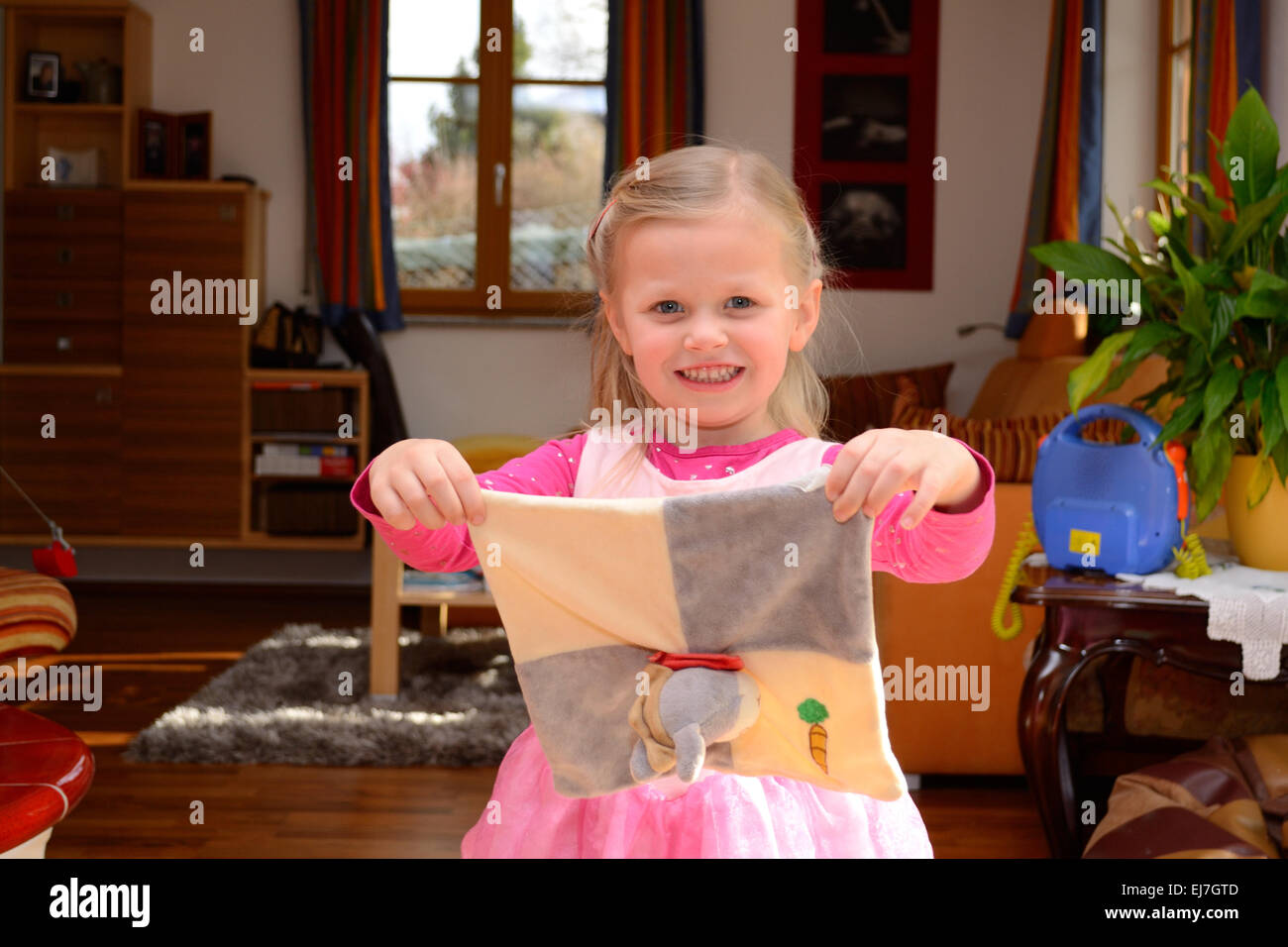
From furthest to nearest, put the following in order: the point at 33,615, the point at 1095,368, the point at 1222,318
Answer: the point at 1095,368, the point at 1222,318, the point at 33,615

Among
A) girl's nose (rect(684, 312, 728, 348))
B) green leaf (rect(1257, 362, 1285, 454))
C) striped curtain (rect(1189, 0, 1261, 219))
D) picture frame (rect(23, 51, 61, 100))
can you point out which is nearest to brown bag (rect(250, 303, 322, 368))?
picture frame (rect(23, 51, 61, 100))

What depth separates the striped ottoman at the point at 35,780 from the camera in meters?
1.35

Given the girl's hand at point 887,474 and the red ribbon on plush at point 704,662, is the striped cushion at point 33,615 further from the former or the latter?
the girl's hand at point 887,474

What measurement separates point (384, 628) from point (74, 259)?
2403mm

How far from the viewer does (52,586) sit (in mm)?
1912

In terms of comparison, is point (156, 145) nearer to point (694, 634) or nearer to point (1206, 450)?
point (1206, 450)

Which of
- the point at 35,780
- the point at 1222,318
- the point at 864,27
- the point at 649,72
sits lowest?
the point at 35,780

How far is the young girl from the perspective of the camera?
919mm

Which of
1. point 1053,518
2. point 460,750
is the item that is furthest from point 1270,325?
point 460,750

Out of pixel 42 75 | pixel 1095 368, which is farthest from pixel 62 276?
pixel 1095 368

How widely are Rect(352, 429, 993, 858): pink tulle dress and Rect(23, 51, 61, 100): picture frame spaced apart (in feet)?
14.9

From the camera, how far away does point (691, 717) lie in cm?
88

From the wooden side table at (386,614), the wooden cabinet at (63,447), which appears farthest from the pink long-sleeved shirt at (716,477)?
the wooden cabinet at (63,447)

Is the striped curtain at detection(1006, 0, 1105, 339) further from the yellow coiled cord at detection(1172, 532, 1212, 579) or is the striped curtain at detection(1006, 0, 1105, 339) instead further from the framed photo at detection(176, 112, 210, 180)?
the framed photo at detection(176, 112, 210, 180)
